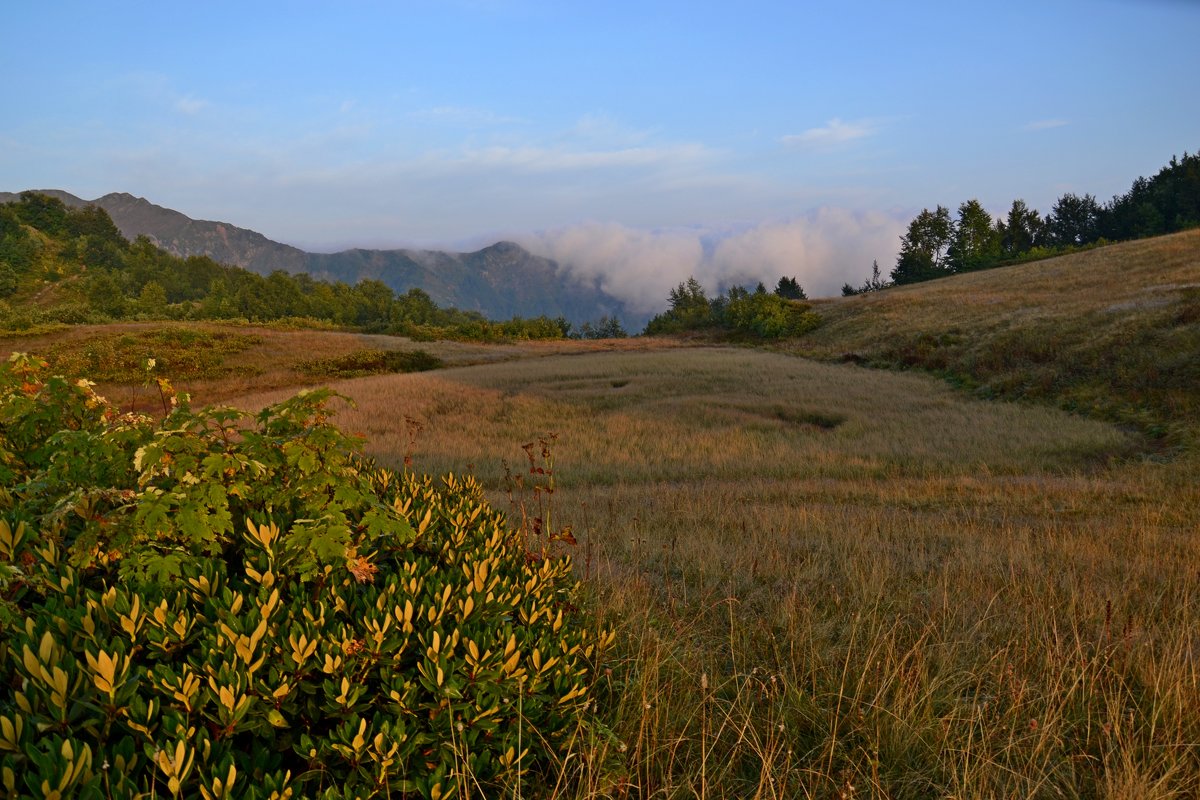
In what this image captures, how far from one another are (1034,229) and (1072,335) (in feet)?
281

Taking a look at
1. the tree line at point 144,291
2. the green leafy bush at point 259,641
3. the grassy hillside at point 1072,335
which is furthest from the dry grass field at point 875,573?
the tree line at point 144,291

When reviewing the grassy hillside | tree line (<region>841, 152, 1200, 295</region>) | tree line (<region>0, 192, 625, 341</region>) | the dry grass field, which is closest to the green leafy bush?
the dry grass field

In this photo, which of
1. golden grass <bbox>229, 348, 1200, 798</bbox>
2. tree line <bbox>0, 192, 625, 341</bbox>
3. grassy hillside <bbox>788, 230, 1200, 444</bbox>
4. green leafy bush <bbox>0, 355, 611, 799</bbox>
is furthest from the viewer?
tree line <bbox>0, 192, 625, 341</bbox>

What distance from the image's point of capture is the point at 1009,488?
10.3 m

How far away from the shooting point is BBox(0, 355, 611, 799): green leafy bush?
1990 mm

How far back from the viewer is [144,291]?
75688 millimetres

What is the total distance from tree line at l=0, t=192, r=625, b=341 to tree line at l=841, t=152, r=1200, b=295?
185ft

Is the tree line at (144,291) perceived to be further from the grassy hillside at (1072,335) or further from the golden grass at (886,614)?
the golden grass at (886,614)

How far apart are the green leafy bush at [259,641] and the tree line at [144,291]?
6430 cm

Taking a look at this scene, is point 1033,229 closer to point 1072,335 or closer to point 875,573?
point 1072,335

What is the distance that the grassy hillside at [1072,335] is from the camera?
62.8ft

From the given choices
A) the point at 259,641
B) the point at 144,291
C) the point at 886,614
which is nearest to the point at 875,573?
the point at 886,614

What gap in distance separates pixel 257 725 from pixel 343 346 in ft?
160

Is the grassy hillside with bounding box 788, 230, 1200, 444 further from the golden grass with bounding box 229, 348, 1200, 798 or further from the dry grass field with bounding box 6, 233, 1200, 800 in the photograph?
the golden grass with bounding box 229, 348, 1200, 798
